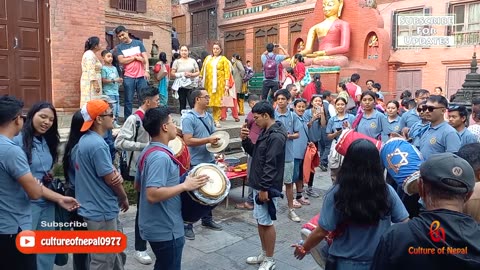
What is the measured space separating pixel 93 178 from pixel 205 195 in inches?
38.2

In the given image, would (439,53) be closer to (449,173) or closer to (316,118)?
(316,118)

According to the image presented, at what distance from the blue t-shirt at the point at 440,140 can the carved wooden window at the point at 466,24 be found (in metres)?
16.0

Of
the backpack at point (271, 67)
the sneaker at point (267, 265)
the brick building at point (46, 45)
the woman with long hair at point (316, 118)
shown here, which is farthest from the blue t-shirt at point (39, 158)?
the backpack at point (271, 67)

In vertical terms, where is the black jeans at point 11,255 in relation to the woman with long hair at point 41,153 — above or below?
below

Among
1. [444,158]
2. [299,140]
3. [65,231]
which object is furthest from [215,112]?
[444,158]

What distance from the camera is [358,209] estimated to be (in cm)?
236

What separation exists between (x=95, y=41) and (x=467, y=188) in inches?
273

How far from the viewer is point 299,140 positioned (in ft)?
21.7

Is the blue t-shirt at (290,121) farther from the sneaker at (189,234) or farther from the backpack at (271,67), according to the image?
the backpack at (271,67)

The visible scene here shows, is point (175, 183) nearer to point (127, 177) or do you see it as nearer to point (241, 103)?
point (127, 177)

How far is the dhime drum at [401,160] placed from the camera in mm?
3158

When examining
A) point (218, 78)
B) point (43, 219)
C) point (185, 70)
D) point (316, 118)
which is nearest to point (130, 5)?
point (185, 70)

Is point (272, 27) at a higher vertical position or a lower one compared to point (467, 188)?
higher

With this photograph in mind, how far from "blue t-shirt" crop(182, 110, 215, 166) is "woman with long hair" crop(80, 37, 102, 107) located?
324 cm
